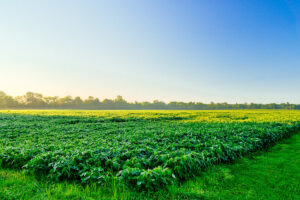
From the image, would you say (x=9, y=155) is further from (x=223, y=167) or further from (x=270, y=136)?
(x=270, y=136)

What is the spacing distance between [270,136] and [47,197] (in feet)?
40.1

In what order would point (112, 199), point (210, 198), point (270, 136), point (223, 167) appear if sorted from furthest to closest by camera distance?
point (270, 136), point (223, 167), point (210, 198), point (112, 199)

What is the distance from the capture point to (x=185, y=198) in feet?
12.1

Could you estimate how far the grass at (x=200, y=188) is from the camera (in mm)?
3707

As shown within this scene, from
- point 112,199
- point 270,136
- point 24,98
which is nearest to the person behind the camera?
point 112,199

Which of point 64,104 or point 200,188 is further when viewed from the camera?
point 64,104

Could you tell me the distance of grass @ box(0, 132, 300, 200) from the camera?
12.2 ft

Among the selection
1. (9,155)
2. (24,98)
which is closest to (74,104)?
(24,98)

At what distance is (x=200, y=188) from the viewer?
4.16 metres

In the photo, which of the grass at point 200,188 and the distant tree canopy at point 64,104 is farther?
the distant tree canopy at point 64,104

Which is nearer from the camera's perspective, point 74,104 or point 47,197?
point 47,197

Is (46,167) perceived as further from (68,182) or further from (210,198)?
(210,198)

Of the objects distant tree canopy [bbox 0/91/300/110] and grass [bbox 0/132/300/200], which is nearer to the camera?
grass [bbox 0/132/300/200]

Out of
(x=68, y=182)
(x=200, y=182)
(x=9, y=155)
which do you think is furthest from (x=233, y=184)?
(x=9, y=155)
